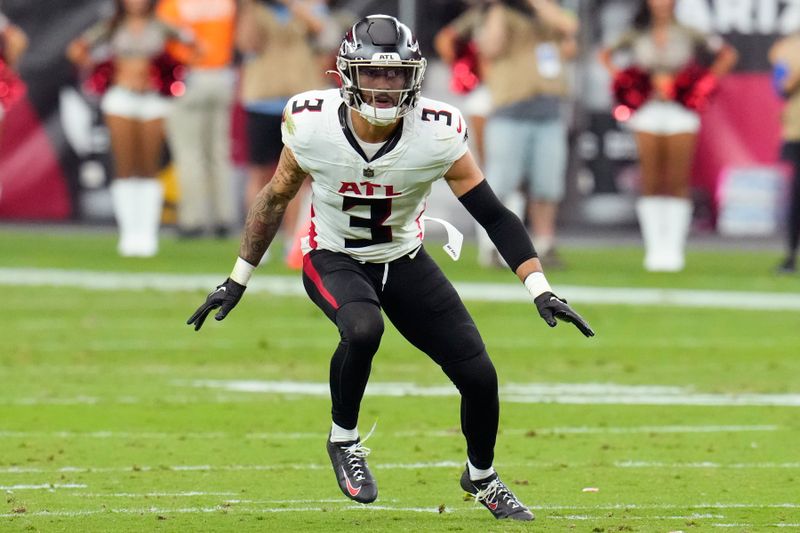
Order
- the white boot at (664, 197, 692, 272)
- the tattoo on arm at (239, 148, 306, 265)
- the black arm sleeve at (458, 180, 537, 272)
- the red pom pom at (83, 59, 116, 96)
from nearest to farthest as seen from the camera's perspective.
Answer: the black arm sleeve at (458, 180, 537, 272)
the tattoo on arm at (239, 148, 306, 265)
the white boot at (664, 197, 692, 272)
the red pom pom at (83, 59, 116, 96)

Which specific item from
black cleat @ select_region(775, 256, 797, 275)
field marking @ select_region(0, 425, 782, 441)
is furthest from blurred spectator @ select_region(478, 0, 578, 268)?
field marking @ select_region(0, 425, 782, 441)

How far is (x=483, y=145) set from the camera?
52.1ft

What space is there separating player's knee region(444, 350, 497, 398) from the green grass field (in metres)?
0.45

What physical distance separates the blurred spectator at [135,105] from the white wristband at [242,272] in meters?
8.98

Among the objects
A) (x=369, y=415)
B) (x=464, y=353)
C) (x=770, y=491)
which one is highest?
(x=464, y=353)

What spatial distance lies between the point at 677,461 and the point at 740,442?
603 millimetres

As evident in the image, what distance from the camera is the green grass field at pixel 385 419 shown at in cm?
647

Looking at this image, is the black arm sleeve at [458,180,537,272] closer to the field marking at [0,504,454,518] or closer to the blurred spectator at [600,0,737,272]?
the field marking at [0,504,454,518]

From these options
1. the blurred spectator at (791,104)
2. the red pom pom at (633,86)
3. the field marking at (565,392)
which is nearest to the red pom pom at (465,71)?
the red pom pom at (633,86)

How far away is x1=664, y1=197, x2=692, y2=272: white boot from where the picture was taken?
15.3m

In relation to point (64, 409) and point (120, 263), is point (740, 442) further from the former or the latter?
point (120, 263)

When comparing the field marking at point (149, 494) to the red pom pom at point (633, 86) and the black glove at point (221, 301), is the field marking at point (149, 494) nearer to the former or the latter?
the black glove at point (221, 301)

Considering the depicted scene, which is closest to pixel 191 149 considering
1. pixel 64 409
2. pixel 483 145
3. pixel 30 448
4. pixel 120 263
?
pixel 120 263

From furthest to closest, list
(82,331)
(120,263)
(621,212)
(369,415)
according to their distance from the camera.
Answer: (621,212), (120,263), (82,331), (369,415)
